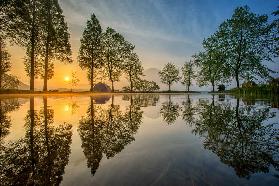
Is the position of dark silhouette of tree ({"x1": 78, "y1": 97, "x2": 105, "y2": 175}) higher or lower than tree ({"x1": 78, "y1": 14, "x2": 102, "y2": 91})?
lower

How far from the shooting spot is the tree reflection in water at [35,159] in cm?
282

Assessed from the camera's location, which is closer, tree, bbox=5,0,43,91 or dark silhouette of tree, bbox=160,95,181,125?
dark silhouette of tree, bbox=160,95,181,125

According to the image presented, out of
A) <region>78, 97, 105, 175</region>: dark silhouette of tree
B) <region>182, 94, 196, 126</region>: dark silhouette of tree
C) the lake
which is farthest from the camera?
<region>182, 94, 196, 126</region>: dark silhouette of tree

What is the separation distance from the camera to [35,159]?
3646 millimetres

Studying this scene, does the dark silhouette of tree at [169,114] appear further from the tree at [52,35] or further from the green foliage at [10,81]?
the green foliage at [10,81]

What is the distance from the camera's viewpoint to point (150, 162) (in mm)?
3486

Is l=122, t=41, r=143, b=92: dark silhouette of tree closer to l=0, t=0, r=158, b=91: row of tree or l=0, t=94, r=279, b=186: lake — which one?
l=0, t=0, r=158, b=91: row of tree

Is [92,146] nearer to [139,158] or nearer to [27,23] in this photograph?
[139,158]

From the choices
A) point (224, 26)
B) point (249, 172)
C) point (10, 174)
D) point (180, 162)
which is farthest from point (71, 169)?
point (224, 26)

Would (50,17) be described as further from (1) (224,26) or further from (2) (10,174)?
(2) (10,174)

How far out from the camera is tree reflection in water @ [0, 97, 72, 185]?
2822 millimetres

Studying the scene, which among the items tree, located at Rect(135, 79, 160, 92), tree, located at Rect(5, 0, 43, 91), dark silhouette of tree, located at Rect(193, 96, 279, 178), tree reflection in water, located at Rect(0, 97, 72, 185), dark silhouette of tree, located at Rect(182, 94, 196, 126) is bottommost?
dark silhouette of tree, located at Rect(182, 94, 196, 126)

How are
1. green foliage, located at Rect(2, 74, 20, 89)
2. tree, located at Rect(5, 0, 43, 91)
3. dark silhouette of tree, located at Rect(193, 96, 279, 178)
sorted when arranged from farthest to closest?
1. green foliage, located at Rect(2, 74, 20, 89)
2. tree, located at Rect(5, 0, 43, 91)
3. dark silhouette of tree, located at Rect(193, 96, 279, 178)

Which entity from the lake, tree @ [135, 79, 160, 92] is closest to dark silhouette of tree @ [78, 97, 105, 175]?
the lake
